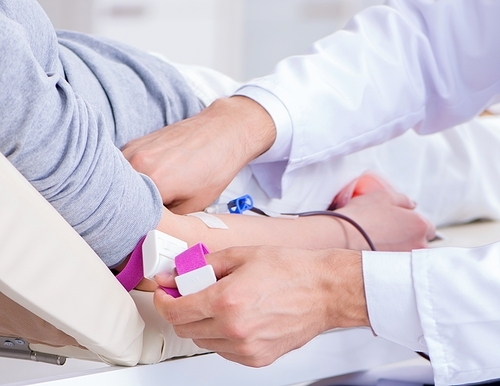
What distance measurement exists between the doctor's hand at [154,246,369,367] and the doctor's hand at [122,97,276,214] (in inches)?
7.3

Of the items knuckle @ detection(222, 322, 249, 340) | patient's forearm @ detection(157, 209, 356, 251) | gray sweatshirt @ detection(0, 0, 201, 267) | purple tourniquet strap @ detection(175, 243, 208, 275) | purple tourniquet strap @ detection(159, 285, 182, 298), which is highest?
gray sweatshirt @ detection(0, 0, 201, 267)

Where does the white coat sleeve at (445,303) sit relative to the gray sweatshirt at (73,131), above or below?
below

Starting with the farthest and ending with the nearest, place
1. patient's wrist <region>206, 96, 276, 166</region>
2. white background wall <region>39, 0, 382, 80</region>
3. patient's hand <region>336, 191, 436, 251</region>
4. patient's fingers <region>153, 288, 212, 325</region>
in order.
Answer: white background wall <region>39, 0, 382, 80</region> < patient's hand <region>336, 191, 436, 251</region> < patient's wrist <region>206, 96, 276, 166</region> < patient's fingers <region>153, 288, 212, 325</region>

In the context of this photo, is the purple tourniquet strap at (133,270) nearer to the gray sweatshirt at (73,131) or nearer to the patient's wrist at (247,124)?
the gray sweatshirt at (73,131)

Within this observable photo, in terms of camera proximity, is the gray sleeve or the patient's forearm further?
the patient's forearm

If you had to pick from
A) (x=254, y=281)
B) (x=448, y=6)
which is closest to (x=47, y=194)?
(x=254, y=281)

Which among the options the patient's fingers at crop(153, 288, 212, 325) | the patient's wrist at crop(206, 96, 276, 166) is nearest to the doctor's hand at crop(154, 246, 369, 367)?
the patient's fingers at crop(153, 288, 212, 325)

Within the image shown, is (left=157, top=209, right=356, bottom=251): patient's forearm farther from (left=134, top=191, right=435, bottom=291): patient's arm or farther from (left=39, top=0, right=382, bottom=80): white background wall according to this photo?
(left=39, top=0, right=382, bottom=80): white background wall

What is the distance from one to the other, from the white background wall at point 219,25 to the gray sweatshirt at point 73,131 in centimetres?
242

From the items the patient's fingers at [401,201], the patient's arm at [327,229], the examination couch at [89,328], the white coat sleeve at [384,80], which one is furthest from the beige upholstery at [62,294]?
the patient's fingers at [401,201]

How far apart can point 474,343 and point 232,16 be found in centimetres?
280

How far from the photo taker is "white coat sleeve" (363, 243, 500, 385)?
68cm

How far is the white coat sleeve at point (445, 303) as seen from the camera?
68 centimetres

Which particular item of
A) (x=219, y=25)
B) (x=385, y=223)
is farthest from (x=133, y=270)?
(x=219, y=25)
